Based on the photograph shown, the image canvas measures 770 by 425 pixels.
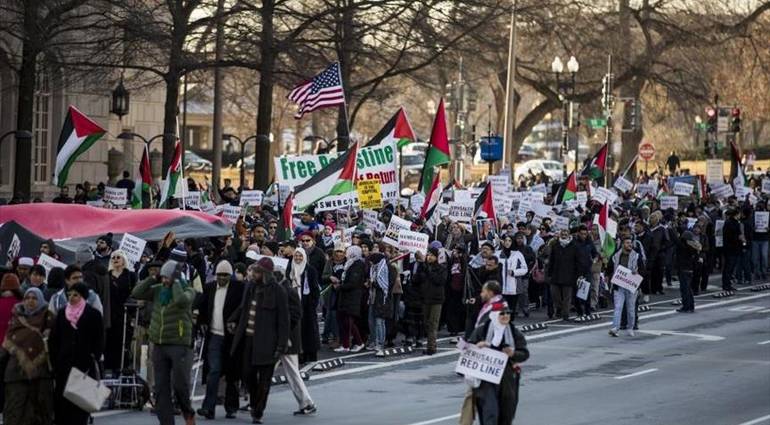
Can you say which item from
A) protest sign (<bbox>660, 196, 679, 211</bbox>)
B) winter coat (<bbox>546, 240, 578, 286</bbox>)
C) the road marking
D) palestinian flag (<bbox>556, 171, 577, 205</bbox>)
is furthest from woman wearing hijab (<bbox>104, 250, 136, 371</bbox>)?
protest sign (<bbox>660, 196, 679, 211</bbox>)

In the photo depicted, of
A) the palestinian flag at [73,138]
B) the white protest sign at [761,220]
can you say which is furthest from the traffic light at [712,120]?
the palestinian flag at [73,138]

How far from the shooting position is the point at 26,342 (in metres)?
15.3

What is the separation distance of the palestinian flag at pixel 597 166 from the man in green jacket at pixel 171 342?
81.4 feet

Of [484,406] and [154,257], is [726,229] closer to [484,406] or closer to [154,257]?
[154,257]

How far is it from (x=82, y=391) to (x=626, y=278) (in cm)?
1318

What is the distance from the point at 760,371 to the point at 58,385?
1106 cm

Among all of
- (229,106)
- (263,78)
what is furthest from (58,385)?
(229,106)

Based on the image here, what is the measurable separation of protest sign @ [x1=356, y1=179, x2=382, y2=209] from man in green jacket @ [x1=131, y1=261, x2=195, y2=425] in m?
10.4

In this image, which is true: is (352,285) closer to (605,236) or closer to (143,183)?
(143,183)

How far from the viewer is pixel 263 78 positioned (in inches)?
1403

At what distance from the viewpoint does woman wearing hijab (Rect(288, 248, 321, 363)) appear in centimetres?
2128

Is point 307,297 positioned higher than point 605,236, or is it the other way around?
point 605,236

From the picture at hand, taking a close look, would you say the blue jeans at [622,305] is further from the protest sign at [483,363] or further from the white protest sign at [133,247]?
the protest sign at [483,363]

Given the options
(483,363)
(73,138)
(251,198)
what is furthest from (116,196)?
(483,363)
